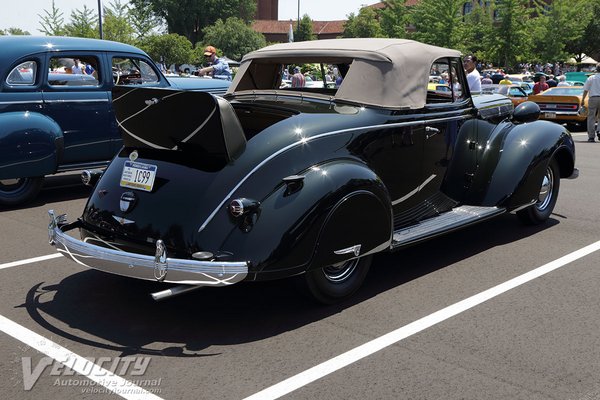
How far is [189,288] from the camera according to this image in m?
3.80

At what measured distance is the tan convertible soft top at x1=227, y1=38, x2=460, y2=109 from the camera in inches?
199

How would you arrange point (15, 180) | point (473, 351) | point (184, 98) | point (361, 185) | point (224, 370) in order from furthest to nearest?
point (15, 180)
point (361, 185)
point (184, 98)
point (473, 351)
point (224, 370)

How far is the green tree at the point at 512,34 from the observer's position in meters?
49.8

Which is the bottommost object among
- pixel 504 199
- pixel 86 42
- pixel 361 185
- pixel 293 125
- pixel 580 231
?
pixel 580 231

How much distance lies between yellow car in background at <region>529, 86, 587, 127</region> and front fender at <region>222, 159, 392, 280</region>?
1465cm

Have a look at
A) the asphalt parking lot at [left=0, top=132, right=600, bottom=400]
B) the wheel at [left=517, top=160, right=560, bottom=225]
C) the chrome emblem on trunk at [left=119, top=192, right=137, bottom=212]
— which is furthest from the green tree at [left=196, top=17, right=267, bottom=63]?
the chrome emblem on trunk at [left=119, top=192, right=137, bottom=212]

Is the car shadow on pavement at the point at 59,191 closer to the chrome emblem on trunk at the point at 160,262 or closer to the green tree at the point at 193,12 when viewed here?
the chrome emblem on trunk at the point at 160,262

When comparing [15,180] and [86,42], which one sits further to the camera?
[86,42]

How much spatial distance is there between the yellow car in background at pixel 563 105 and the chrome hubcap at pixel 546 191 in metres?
11.6

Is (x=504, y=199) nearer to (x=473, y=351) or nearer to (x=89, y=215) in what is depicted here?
(x=473, y=351)

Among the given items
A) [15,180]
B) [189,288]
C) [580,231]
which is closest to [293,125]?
[189,288]

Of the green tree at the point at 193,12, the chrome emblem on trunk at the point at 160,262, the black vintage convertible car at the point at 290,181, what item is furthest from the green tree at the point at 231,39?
the chrome emblem on trunk at the point at 160,262

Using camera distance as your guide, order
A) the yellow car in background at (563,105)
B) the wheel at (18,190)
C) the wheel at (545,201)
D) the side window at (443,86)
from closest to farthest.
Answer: the side window at (443,86), the wheel at (545,201), the wheel at (18,190), the yellow car in background at (563,105)

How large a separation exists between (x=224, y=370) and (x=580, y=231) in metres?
4.53
